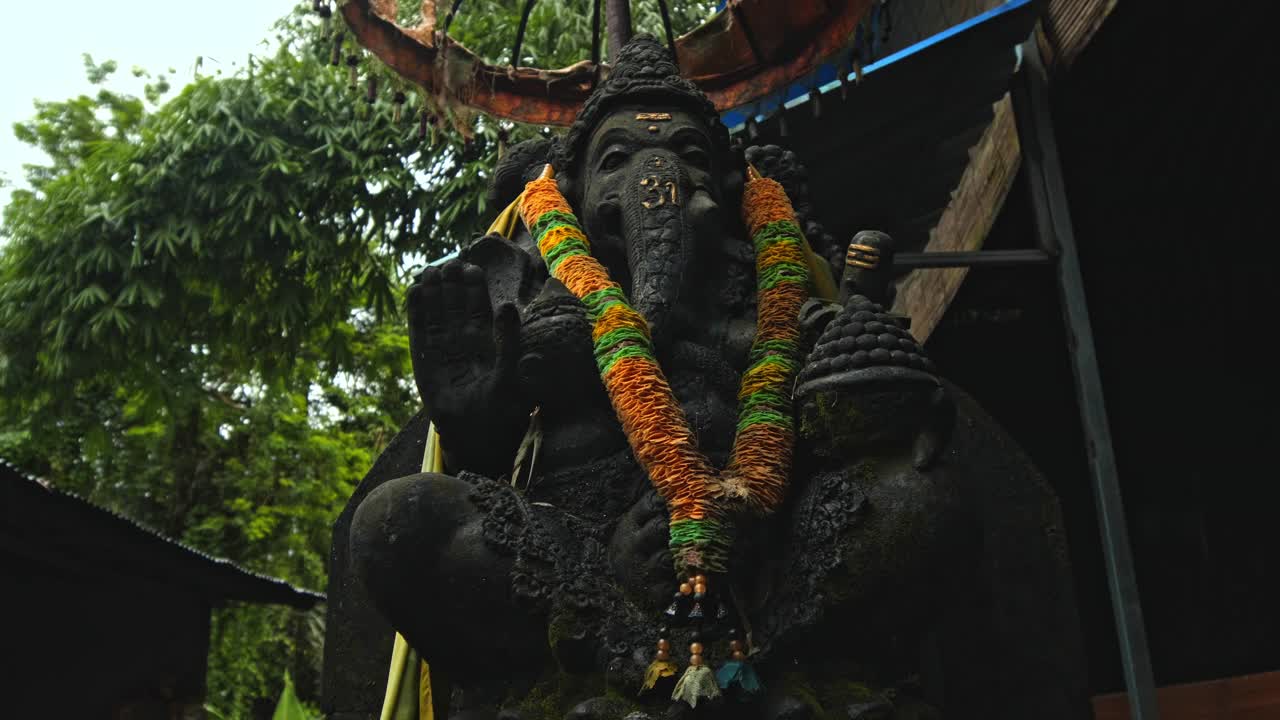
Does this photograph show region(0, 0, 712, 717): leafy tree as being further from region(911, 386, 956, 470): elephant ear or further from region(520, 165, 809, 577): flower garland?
region(911, 386, 956, 470): elephant ear

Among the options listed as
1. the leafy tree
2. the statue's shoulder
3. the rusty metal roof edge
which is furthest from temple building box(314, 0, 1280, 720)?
the rusty metal roof edge

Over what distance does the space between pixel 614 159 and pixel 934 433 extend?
113cm

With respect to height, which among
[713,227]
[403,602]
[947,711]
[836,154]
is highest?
[836,154]

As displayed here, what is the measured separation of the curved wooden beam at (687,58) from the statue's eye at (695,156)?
1589mm

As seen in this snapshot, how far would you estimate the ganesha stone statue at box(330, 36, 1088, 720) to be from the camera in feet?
6.92

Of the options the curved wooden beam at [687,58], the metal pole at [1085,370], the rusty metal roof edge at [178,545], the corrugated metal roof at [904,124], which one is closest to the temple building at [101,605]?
the rusty metal roof edge at [178,545]

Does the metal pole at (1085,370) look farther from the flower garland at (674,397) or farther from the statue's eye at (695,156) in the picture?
the statue's eye at (695,156)

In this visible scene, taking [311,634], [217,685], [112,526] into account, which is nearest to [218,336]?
[112,526]

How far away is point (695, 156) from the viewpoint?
2.80m

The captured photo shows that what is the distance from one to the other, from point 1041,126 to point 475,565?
2.74 metres

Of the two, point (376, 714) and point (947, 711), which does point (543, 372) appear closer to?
A: point (376, 714)

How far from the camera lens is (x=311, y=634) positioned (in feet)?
50.1

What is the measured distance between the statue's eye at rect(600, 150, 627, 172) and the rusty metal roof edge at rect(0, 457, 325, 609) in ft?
14.7

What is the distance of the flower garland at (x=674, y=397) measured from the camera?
2.20m
